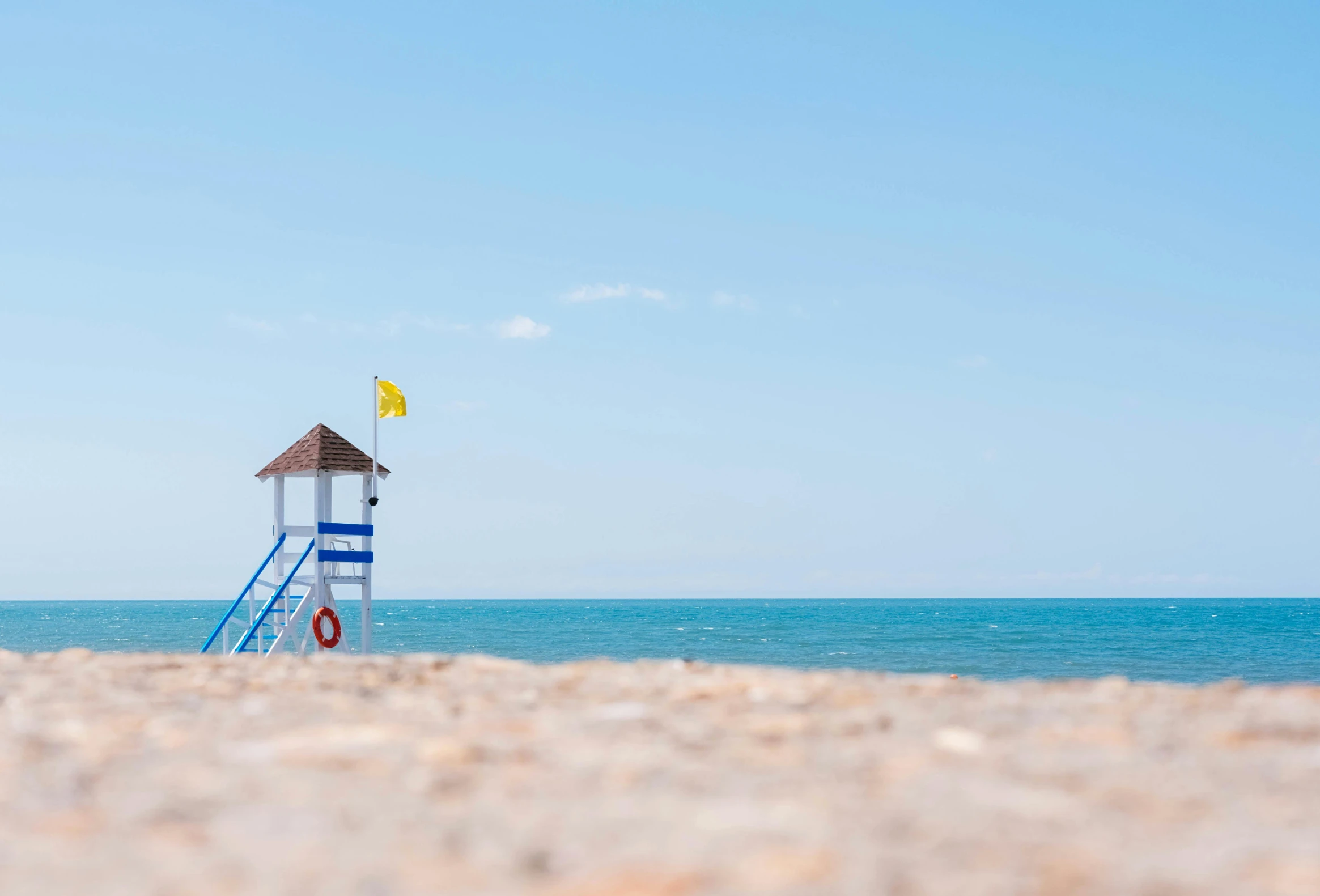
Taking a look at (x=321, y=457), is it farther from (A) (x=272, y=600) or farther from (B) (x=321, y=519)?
(A) (x=272, y=600)

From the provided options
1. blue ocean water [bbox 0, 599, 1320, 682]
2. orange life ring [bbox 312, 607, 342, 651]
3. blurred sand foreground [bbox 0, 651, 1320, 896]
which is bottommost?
blue ocean water [bbox 0, 599, 1320, 682]

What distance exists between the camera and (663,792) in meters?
3.09

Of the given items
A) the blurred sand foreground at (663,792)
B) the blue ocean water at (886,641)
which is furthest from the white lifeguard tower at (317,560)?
the blue ocean water at (886,641)

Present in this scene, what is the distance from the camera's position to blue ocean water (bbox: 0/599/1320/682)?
36.0m

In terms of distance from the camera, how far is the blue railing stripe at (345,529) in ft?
61.0

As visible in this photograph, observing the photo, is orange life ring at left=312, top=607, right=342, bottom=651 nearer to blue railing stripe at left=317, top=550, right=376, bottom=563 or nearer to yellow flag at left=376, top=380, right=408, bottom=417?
blue railing stripe at left=317, top=550, right=376, bottom=563

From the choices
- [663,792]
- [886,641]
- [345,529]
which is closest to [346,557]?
[345,529]

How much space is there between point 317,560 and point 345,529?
0.69 metres

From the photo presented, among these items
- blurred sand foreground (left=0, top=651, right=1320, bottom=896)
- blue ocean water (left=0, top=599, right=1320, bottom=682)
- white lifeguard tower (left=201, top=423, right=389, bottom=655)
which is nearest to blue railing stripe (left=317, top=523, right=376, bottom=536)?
white lifeguard tower (left=201, top=423, right=389, bottom=655)

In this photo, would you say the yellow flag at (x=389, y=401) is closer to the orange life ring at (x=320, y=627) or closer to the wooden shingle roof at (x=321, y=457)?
the wooden shingle roof at (x=321, y=457)

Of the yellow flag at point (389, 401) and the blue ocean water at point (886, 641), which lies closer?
the yellow flag at point (389, 401)

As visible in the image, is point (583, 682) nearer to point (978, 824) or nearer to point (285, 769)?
point (285, 769)

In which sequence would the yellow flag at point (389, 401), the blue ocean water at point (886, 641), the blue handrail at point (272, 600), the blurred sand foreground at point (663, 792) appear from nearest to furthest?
the blurred sand foreground at point (663, 792) < the blue handrail at point (272, 600) < the yellow flag at point (389, 401) < the blue ocean water at point (886, 641)

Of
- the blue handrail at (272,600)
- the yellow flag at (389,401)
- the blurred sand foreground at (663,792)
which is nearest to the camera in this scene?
the blurred sand foreground at (663,792)
